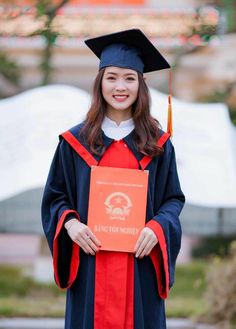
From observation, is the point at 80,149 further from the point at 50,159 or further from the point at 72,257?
the point at 50,159

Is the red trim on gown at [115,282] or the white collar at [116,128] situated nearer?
the red trim on gown at [115,282]

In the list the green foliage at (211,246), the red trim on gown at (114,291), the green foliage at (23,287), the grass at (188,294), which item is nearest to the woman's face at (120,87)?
the red trim on gown at (114,291)

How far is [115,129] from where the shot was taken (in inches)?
158

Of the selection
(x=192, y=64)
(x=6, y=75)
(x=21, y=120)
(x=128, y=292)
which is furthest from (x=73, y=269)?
(x=192, y=64)

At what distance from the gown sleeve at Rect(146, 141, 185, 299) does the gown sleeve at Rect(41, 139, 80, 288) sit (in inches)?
13.1

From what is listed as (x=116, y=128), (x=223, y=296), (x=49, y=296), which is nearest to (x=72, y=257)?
(x=116, y=128)

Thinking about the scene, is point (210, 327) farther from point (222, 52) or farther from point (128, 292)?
point (222, 52)

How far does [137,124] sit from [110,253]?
54 cm

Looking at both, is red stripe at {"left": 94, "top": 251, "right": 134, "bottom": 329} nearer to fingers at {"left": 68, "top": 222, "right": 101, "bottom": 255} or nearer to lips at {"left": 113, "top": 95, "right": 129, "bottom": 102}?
fingers at {"left": 68, "top": 222, "right": 101, "bottom": 255}

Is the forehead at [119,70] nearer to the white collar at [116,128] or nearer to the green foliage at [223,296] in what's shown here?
the white collar at [116,128]

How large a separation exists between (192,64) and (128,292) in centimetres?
1517

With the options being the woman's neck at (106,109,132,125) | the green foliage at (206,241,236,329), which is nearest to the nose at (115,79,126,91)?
the woman's neck at (106,109,132,125)

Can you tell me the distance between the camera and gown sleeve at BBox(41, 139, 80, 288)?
395 cm

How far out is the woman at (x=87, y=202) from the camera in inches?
152
